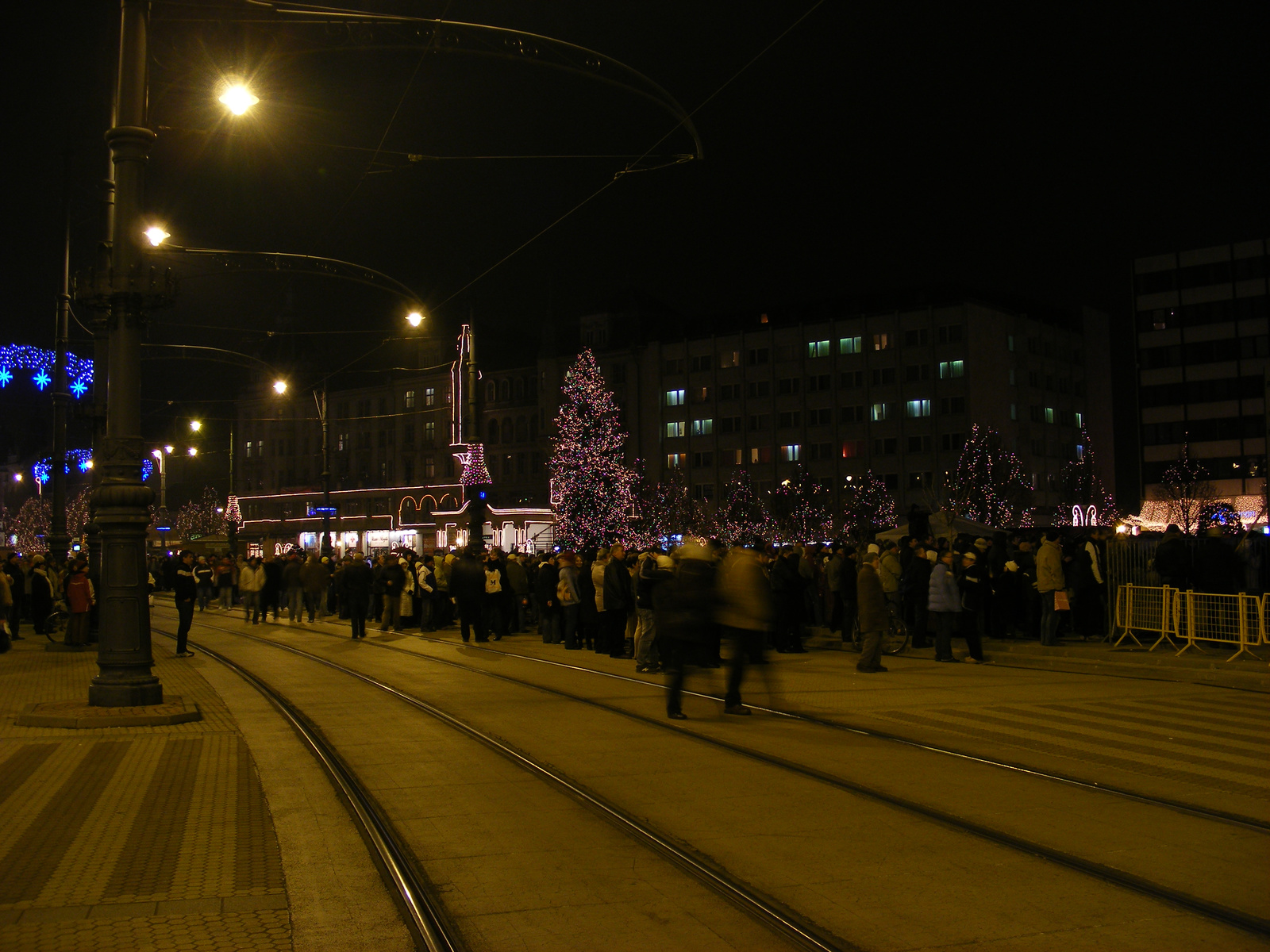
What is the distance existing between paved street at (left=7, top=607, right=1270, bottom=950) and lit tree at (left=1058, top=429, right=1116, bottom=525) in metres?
69.6

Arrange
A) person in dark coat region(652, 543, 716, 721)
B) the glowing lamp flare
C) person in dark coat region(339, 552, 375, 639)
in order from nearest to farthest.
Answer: person in dark coat region(652, 543, 716, 721)
the glowing lamp flare
person in dark coat region(339, 552, 375, 639)

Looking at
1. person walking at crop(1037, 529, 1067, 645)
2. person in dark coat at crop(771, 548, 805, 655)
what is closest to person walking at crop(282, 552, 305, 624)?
person in dark coat at crop(771, 548, 805, 655)

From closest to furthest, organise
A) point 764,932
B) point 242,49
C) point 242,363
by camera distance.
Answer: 1. point 764,932
2. point 242,49
3. point 242,363

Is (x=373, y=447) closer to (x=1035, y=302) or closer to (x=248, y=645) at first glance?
(x=1035, y=302)

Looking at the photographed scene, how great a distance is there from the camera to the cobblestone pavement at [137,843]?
17.5ft

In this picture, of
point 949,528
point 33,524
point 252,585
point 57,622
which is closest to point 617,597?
point 57,622

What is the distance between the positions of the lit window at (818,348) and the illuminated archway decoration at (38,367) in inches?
2062

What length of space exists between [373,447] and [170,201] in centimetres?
8498

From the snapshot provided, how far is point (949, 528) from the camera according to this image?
34.0 metres

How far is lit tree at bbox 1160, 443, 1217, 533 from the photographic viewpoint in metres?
75.8

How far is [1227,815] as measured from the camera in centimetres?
745

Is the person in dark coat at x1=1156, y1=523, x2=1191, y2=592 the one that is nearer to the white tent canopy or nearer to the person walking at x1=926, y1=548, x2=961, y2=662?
the person walking at x1=926, y1=548, x2=961, y2=662

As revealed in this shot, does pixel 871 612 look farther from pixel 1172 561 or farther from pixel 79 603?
pixel 79 603

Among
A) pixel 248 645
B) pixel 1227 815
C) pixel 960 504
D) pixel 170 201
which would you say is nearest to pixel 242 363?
pixel 170 201
